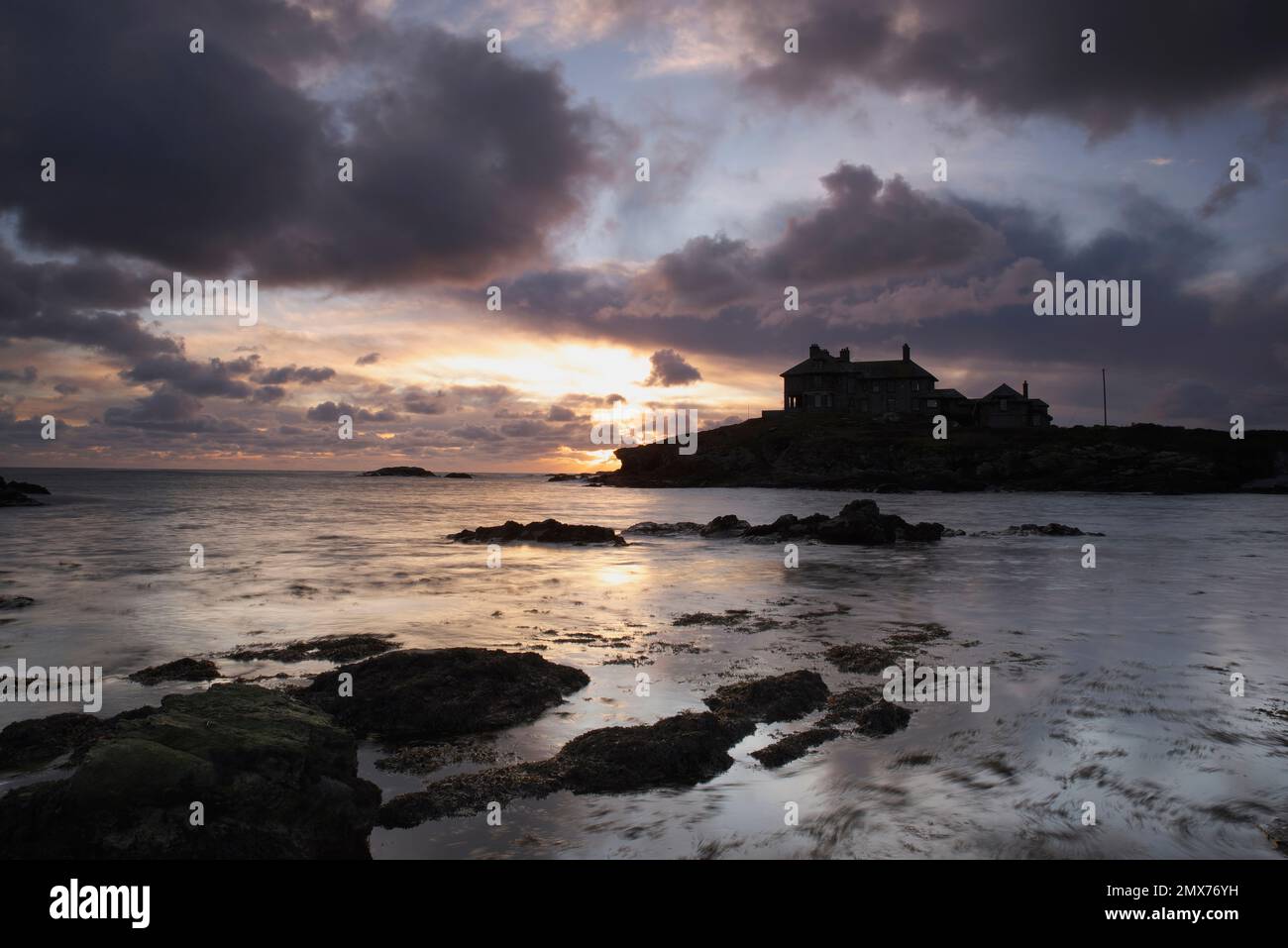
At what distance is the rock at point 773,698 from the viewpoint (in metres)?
8.36

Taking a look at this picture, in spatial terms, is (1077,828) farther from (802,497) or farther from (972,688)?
(802,497)

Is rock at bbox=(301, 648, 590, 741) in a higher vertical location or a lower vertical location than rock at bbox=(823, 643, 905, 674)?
higher

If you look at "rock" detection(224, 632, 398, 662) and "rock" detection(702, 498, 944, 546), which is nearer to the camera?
"rock" detection(224, 632, 398, 662)

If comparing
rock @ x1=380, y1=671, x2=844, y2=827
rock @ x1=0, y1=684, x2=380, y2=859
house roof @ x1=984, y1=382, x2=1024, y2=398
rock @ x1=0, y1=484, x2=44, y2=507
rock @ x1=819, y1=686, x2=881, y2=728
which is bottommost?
rock @ x1=819, y1=686, x2=881, y2=728

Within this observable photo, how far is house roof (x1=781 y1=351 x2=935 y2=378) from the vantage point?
367ft

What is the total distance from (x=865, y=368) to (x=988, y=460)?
1384 inches

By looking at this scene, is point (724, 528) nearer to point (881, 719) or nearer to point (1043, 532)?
point (1043, 532)

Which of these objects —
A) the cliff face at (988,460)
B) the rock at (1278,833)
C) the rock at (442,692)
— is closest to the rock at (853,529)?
the rock at (442,692)

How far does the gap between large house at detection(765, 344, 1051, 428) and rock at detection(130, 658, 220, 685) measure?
352 feet

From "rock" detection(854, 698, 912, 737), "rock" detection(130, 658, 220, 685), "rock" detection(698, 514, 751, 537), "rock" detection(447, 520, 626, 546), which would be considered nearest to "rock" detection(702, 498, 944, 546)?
"rock" detection(698, 514, 751, 537)

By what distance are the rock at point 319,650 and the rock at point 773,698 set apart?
6.10 meters

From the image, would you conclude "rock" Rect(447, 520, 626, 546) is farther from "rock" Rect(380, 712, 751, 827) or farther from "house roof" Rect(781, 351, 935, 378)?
"house roof" Rect(781, 351, 935, 378)
